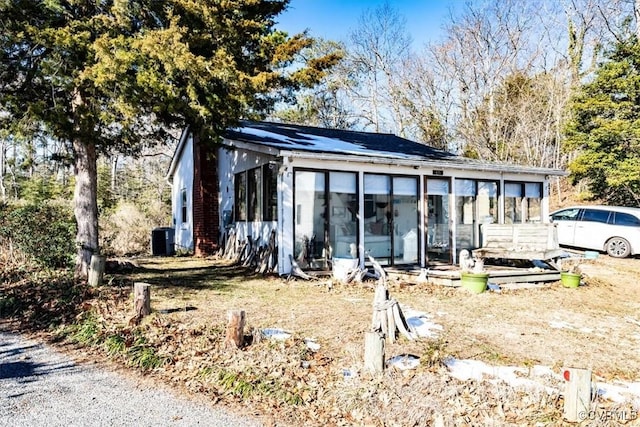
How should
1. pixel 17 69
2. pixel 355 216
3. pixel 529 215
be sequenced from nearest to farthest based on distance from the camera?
pixel 17 69 → pixel 355 216 → pixel 529 215

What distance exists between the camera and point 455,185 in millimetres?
11656

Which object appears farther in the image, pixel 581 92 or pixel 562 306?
pixel 581 92

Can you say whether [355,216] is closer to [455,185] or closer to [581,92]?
[455,185]

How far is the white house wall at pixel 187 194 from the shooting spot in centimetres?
1540

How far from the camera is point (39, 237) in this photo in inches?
363

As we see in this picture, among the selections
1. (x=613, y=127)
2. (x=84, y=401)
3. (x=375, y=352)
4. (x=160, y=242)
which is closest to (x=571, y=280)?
(x=375, y=352)

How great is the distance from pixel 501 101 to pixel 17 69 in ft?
71.6

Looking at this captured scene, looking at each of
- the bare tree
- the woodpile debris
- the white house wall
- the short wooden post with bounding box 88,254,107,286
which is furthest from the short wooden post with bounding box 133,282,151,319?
the bare tree

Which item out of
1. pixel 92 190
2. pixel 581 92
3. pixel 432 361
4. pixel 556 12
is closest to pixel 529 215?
pixel 581 92

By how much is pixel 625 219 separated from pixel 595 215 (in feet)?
2.50

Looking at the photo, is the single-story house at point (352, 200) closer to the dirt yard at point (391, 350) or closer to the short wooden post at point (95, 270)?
the dirt yard at point (391, 350)

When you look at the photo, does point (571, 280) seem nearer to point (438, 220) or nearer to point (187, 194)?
point (438, 220)

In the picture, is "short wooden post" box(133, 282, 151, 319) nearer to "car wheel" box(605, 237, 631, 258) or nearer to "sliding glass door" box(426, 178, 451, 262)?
"sliding glass door" box(426, 178, 451, 262)

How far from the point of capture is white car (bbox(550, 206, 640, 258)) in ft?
43.4
